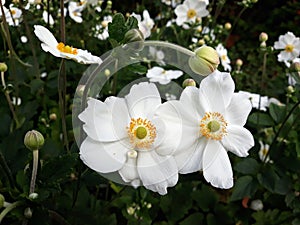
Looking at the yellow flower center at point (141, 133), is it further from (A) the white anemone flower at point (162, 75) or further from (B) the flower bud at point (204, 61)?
(A) the white anemone flower at point (162, 75)

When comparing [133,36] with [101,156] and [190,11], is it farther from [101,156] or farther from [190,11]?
[190,11]

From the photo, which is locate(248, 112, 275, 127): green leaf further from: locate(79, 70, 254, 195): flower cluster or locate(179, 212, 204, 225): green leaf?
locate(79, 70, 254, 195): flower cluster

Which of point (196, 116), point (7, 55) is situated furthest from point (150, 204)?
point (7, 55)

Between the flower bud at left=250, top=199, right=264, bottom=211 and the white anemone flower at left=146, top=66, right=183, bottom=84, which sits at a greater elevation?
the white anemone flower at left=146, top=66, right=183, bottom=84

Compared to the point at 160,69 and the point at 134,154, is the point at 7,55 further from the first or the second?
the point at 134,154

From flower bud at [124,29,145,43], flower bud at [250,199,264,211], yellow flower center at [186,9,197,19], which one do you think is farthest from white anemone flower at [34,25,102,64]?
yellow flower center at [186,9,197,19]

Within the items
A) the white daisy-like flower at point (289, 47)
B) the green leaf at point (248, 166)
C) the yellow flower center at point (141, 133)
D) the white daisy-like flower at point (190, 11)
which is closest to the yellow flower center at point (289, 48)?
the white daisy-like flower at point (289, 47)
